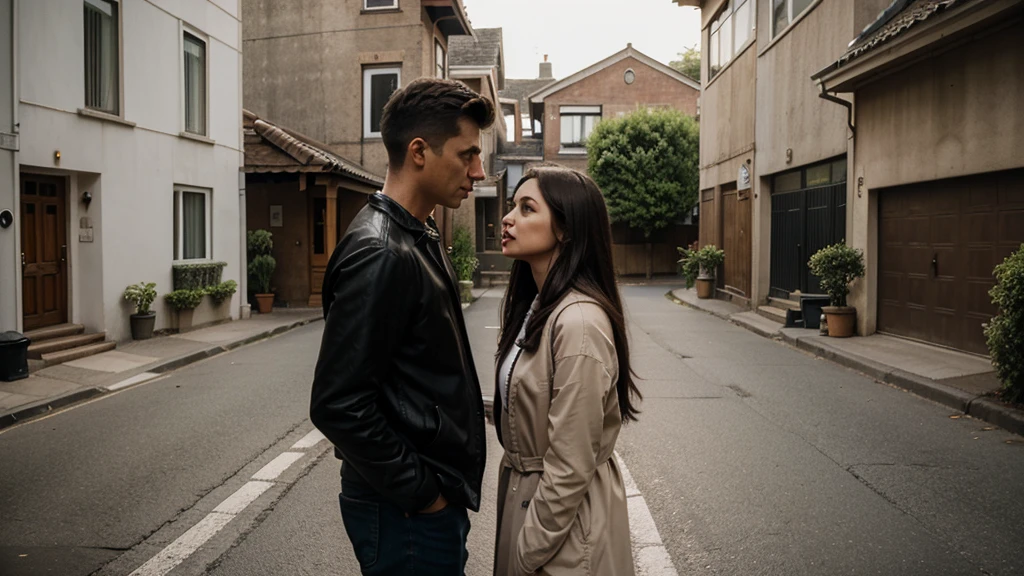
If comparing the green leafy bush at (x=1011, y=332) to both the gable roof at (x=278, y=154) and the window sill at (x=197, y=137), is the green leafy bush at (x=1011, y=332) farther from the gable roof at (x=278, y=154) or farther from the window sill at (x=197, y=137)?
the gable roof at (x=278, y=154)

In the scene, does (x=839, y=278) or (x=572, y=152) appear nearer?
(x=839, y=278)

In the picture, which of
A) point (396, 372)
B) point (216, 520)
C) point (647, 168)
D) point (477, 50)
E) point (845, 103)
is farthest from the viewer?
point (477, 50)

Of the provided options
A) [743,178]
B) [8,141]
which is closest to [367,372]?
[8,141]

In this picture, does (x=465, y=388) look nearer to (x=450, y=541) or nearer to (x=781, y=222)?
(x=450, y=541)

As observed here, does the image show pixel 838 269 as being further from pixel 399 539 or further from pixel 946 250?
pixel 399 539

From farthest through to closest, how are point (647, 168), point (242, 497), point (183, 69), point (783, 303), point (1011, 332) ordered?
point (647, 168)
point (783, 303)
point (183, 69)
point (1011, 332)
point (242, 497)

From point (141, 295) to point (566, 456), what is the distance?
1327cm

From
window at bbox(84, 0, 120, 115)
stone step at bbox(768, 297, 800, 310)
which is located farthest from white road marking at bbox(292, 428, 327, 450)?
stone step at bbox(768, 297, 800, 310)

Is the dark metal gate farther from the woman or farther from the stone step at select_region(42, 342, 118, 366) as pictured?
the woman

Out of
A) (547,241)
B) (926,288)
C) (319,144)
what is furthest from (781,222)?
(547,241)

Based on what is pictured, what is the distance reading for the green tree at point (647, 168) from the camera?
37062 millimetres

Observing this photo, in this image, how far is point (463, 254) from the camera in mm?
27594

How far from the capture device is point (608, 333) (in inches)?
93.0

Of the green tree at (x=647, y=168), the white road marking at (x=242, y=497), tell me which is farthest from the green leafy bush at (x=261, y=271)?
the green tree at (x=647, y=168)
